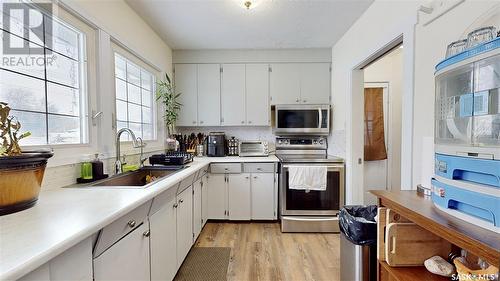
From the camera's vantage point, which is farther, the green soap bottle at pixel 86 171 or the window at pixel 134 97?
the window at pixel 134 97

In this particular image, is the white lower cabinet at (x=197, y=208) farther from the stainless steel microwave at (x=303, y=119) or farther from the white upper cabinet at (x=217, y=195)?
the stainless steel microwave at (x=303, y=119)

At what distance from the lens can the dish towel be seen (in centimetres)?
284

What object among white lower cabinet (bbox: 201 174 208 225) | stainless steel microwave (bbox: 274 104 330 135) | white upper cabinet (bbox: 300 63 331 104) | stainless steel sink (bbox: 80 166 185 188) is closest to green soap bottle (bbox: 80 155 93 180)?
stainless steel sink (bbox: 80 166 185 188)

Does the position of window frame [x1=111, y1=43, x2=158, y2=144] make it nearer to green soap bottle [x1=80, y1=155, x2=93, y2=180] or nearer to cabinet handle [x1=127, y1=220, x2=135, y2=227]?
green soap bottle [x1=80, y1=155, x2=93, y2=180]

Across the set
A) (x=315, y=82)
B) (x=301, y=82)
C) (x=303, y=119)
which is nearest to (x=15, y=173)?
(x=303, y=119)

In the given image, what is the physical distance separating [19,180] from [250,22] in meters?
2.41

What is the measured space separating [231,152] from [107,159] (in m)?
1.89

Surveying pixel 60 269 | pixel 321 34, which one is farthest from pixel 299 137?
pixel 60 269

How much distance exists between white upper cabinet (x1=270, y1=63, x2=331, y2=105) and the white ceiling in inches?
11.6

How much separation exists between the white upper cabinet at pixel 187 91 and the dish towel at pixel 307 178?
1.68 m

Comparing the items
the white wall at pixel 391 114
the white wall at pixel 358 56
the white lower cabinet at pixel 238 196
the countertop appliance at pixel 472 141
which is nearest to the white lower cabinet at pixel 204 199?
the white lower cabinet at pixel 238 196

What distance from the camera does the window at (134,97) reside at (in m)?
2.30

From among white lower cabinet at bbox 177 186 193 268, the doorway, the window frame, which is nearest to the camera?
white lower cabinet at bbox 177 186 193 268

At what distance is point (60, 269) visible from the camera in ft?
2.54
